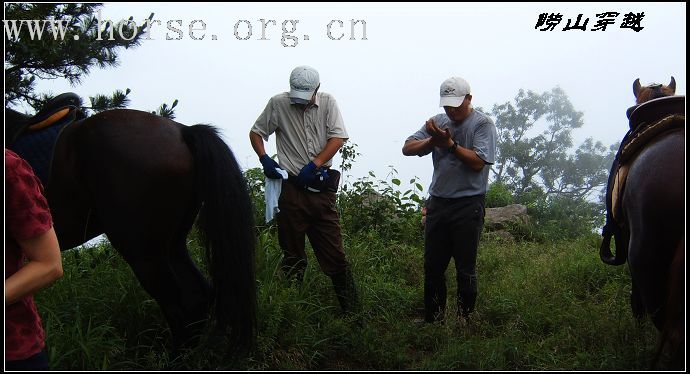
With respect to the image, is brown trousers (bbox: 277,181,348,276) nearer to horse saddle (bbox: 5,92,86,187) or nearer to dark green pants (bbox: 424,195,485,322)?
dark green pants (bbox: 424,195,485,322)

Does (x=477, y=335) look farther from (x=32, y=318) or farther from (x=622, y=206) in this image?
A: (x=32, y=318)

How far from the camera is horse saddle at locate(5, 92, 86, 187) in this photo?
3.30 m

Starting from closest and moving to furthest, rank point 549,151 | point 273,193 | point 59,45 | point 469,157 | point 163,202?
point 163,202 → point 469,157 → point 273,193 → point 59,45 → point 549,151

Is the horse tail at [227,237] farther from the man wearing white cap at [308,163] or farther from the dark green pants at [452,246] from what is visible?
the dark green pants at [452,246]

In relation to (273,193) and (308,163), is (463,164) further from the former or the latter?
(273,193)

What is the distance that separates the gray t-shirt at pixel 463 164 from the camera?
3992 millimetres

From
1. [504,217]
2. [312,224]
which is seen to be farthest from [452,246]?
[504,217]

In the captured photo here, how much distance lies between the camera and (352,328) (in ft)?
13.2

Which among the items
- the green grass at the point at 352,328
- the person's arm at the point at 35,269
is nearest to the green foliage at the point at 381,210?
the green grass at the point at 352,328

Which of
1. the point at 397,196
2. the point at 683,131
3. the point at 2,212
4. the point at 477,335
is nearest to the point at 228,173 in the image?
the point at 2,212

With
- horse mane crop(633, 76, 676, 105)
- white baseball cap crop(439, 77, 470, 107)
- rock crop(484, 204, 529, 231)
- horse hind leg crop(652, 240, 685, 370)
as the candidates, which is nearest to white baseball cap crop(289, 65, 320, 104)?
white baseball cap crop(439, 77, 470, 107)

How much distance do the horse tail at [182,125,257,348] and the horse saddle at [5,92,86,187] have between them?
0.84 m

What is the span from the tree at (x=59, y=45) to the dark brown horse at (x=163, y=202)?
1.99 metres

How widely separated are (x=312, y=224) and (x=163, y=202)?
1296 mm
